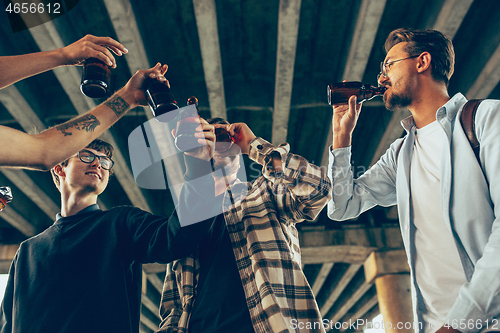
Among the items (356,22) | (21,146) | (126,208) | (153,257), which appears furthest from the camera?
Answer: (356,22)

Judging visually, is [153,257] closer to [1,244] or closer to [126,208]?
[126,208]

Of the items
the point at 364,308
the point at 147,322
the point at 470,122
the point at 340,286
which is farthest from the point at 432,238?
the point at 147,322

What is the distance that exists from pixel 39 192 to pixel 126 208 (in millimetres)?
4624

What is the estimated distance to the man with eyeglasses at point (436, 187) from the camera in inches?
49.9

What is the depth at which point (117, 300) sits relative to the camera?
1618 millimetres

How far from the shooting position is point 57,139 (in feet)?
4.46

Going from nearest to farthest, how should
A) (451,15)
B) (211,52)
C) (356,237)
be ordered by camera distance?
(451,15) → (211,52) → (356,237)

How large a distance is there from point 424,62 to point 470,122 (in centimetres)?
65

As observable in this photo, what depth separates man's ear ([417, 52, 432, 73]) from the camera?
6.83 ft

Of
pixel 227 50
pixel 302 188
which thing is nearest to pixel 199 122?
pixel 302 188

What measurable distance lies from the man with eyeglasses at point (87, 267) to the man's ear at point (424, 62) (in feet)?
4.99

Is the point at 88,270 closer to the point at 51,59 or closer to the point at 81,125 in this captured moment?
the point at 81,125

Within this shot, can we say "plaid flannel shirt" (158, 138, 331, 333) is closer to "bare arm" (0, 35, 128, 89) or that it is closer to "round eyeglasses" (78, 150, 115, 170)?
"round eyeglasses" (78, 150, 115, 170)

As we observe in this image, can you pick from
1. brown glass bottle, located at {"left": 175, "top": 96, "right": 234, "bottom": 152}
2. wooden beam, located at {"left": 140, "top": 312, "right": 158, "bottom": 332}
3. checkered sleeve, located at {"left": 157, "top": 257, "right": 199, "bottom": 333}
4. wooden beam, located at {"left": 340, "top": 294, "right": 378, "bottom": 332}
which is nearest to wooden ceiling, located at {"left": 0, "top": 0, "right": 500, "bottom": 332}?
brown glass bottle, located at {"left": 175, "top": 96, "right": 234, "bottom": 152}
